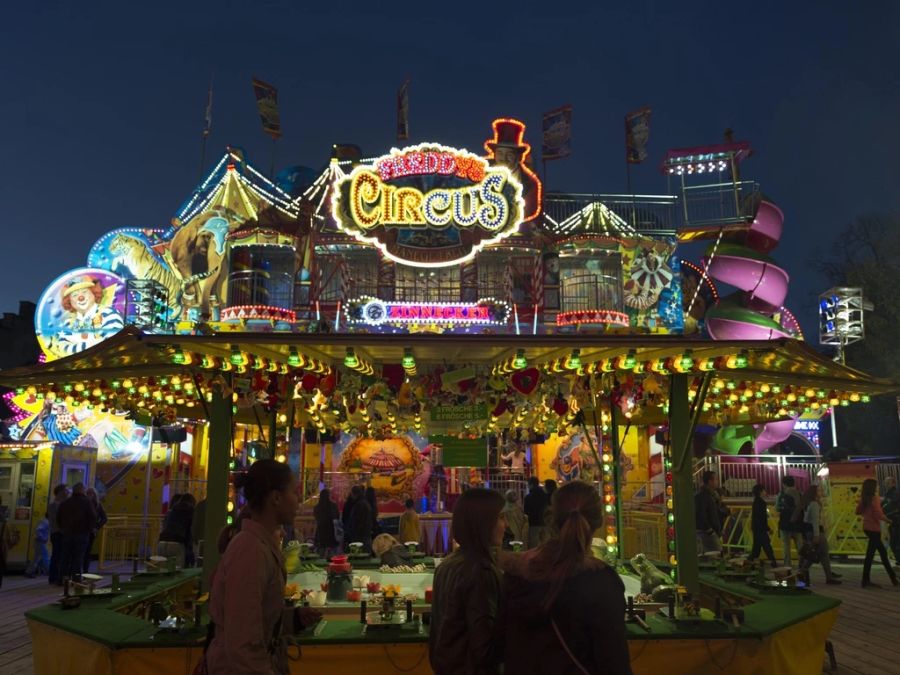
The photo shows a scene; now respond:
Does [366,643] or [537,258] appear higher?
[537,258]

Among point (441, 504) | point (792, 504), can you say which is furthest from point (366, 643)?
point (441, 504)

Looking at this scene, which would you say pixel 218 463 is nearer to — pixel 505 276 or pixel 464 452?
pixel 464 452

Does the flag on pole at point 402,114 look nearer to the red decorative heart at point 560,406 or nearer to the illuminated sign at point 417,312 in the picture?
the illuminated sign at point 417,312

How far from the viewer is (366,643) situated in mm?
5641

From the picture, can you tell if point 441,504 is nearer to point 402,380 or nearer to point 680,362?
point 402,380

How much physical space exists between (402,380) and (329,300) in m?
11.2

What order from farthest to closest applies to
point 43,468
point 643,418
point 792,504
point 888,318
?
point 888,318 < point 43,468 < point 792,504 < point 643,418

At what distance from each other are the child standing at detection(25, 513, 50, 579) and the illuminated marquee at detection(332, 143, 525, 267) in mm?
9956

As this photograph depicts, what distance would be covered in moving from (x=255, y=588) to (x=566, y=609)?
1.18m

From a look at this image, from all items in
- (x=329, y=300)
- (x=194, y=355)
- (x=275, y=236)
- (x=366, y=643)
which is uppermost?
(x=275, y=236)

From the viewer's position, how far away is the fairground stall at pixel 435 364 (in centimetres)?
664

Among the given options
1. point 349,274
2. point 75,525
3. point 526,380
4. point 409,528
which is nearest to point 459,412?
point 526,380

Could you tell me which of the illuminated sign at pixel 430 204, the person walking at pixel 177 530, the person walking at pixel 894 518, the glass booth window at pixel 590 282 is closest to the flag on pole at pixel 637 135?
the glass booth window at pixel 590 282

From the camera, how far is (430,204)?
19.9 m
